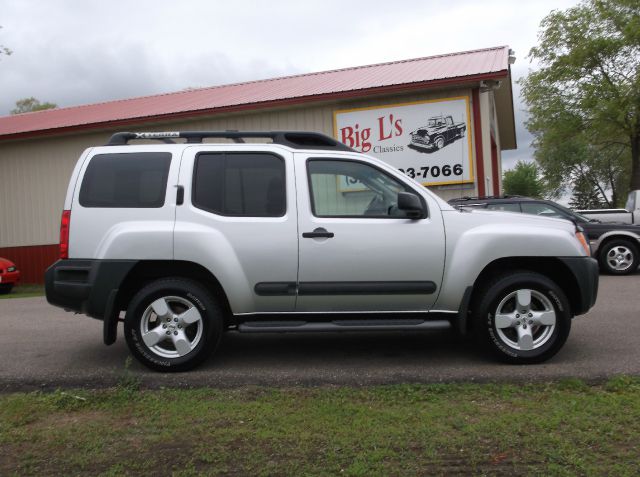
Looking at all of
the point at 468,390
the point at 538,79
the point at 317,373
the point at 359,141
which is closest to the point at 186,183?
the point at 317,373

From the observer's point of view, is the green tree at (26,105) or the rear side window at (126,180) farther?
the green tree at (26,105)

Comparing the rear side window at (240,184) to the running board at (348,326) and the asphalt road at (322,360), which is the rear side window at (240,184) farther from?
the asphalt road at (322,360)

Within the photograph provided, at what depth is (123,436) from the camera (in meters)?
3.66

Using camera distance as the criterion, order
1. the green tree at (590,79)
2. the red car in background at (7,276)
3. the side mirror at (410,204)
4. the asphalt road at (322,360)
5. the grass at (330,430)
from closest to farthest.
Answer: the grass at (330,430) → the asphalt road at (322,360) → the side mirror at (410,204) → the red car in background at (7,276) → the green tree at (590,79)

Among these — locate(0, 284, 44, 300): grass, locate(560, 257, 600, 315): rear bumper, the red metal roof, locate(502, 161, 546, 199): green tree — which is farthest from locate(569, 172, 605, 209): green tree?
locate(560, 257, 600, 315): rear bumper

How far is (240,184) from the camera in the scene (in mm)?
5039

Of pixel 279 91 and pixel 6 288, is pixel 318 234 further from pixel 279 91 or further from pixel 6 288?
pixel 6 288

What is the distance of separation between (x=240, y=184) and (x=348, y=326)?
1.52 metres

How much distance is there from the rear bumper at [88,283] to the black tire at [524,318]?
2.98 m

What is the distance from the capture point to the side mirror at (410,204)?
4.79 m

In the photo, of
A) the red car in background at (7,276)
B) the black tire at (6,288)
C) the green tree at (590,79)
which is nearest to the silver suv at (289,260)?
the red car in background at (7,276)

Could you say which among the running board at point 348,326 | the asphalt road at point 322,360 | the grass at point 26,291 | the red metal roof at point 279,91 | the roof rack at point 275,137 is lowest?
the asphalt road at point 322,360

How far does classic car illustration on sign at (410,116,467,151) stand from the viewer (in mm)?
12836

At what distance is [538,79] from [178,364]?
30.8 meters
